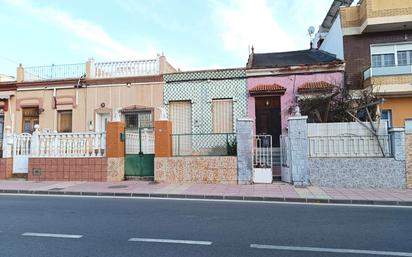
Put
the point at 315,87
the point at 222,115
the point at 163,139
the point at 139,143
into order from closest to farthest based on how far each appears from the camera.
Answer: the point at 163,139, the point at 139,143, the point at 315,87, the point at 222,115

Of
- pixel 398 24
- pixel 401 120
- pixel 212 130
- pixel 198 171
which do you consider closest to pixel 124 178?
pixel 198 171

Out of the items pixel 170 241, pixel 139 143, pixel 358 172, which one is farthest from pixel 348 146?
pixel 170 241

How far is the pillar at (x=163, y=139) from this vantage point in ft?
47.6

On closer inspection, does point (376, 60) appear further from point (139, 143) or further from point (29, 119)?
point (29, 119)

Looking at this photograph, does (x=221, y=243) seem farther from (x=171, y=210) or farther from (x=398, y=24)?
(x=398, y=24)

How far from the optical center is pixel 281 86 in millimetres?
18000

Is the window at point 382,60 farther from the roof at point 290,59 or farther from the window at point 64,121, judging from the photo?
the window at point 64,121

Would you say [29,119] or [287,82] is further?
[29,119]

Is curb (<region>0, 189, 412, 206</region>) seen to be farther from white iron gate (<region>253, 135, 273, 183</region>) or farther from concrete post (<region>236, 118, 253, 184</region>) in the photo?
white iron gate (<region>253, 135, 273, 183</region>)

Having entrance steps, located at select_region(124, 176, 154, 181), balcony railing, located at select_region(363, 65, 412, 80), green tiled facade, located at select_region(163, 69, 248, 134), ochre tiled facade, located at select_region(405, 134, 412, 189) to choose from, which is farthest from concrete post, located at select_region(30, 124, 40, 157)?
balcony railing, located at select_region(363, 65, 412, 80)

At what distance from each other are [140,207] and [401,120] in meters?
15.3

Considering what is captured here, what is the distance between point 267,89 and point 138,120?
733cm

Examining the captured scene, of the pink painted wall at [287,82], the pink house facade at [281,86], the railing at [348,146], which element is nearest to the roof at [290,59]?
the pink house facade at [281,86]

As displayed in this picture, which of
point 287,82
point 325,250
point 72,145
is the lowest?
point 325,250
